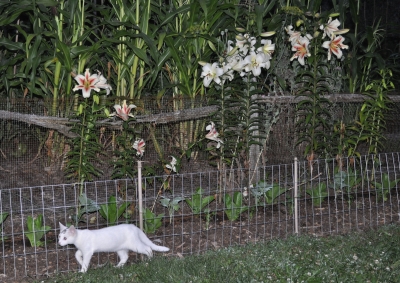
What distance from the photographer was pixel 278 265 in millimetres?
4984

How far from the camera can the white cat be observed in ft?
16.5

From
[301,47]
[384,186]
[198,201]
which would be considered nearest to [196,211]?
[198,201]

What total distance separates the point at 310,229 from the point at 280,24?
2.38 m

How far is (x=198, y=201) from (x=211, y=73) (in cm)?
119

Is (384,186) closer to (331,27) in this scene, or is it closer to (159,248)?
(331,27)

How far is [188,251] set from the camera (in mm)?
5668

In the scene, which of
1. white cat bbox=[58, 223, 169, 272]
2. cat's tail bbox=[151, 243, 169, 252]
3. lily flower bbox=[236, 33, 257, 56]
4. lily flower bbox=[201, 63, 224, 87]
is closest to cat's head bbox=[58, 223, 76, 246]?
white cat bbox=[58, 223, 169, 272]

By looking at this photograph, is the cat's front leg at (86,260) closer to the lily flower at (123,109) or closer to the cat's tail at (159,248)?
the cat's tail at (159,248)

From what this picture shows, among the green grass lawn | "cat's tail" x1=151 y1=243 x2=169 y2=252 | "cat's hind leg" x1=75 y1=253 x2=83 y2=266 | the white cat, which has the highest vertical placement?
the white cat

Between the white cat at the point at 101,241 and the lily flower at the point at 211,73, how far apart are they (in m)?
1.79

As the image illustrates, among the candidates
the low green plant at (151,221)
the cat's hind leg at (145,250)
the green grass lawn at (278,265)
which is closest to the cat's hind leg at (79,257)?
the green grass lawn at (278,265)

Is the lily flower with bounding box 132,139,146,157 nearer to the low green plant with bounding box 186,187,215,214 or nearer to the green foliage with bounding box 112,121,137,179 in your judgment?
the green foliage with bounding box 112,121,137,179

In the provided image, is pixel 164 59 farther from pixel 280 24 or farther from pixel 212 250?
pixel 212 250

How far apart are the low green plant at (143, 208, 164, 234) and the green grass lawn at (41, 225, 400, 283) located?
0.62m
